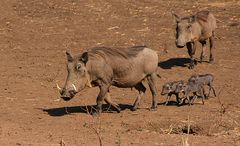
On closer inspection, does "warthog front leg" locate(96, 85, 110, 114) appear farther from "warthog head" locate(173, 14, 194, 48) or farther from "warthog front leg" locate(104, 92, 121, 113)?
"warthog head" locate(173, 14, 194, 48)

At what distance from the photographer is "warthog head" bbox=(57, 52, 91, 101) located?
10242 mm

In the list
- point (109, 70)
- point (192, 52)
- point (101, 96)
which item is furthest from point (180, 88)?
point (192, 52)

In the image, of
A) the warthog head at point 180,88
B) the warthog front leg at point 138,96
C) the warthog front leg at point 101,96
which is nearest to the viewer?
the warthog front leg at point 101,96

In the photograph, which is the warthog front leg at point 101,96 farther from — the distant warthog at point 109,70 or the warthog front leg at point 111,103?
the warthog front leg at point 111,103

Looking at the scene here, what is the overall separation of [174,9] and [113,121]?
38.1ft

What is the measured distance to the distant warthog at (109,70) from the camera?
10.3m

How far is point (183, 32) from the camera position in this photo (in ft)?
49.4

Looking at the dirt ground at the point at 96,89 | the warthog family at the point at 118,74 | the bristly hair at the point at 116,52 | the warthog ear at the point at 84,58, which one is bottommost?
the dirt ground at the point at 96,89

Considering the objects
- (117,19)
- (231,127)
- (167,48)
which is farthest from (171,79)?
(117,19)

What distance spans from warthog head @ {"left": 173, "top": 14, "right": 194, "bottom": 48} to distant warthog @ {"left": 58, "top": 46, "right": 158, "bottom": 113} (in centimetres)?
378

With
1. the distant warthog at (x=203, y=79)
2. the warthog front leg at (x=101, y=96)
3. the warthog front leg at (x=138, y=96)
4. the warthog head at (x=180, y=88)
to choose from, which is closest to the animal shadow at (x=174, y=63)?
the distant warthog at (x=203, y=79)

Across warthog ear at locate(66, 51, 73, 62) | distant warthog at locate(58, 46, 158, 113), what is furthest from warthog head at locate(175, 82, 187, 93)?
warthog ear at locate(66, 51, 73, 62)

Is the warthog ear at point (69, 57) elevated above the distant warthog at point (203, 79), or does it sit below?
above

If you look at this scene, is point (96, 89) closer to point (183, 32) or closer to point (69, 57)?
point (69, 57)
